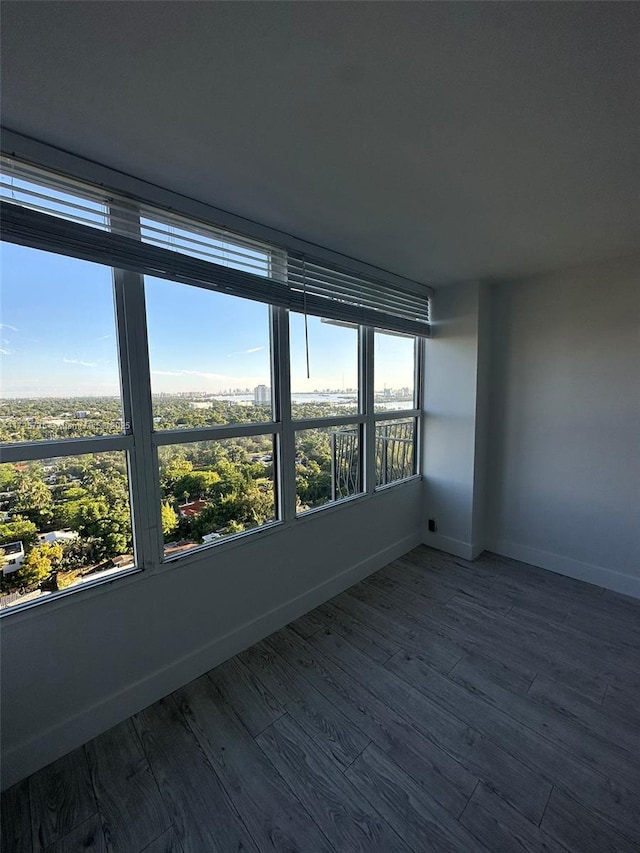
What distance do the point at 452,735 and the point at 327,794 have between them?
57cm

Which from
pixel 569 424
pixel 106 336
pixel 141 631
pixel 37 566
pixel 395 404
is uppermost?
pixel 106 336

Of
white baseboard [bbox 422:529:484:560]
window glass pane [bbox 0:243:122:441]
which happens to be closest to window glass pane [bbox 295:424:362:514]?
white baseboard [bbox 422:529:484:560]

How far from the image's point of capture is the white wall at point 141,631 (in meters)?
1.31

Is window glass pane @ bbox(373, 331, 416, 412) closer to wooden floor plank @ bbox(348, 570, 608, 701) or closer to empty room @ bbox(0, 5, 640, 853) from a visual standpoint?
empty room @ bbox(0, 5, 640, 853)

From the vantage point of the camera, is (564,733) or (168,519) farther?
(168,519)

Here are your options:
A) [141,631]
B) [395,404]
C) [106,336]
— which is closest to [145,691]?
[141,631]

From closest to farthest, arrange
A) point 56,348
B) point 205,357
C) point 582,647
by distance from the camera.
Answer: point 56,348 < point 205,357 < point 582,647

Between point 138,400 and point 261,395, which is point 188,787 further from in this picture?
point 261,395

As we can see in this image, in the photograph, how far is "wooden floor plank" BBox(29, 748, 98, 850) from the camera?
1.15 meters

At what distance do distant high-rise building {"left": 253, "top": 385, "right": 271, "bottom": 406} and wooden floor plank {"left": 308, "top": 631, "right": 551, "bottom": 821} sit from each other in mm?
1427

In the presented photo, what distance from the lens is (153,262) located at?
149cm

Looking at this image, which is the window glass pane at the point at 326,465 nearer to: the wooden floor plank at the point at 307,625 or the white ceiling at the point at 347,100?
the wooden floor plank at the point at 307,625

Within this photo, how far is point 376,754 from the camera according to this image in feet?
4.54

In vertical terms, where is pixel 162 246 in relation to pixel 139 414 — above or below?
above
